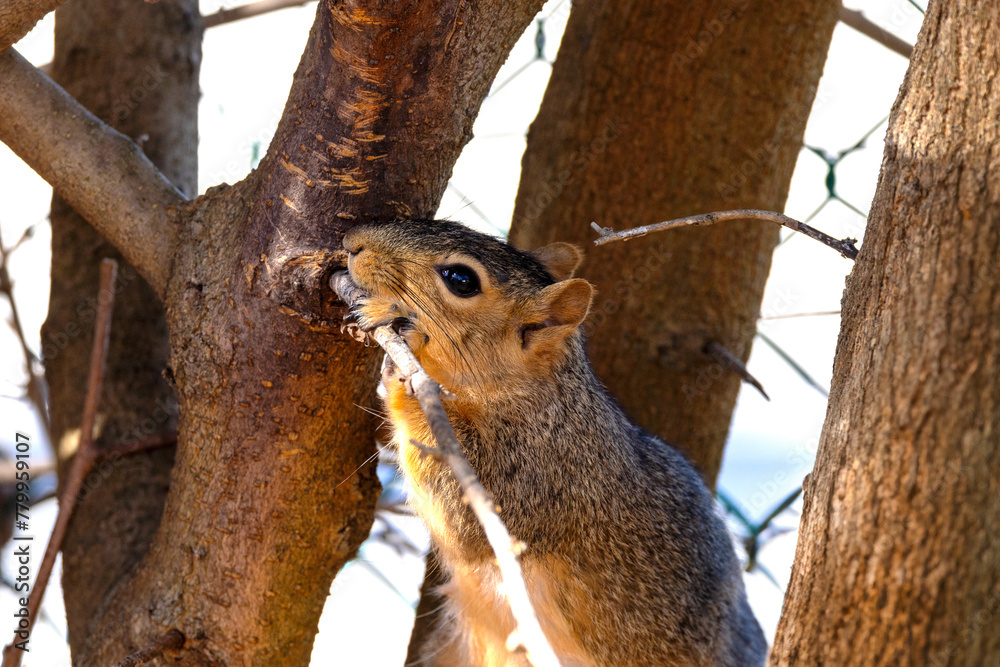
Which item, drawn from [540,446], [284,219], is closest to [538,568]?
[540,446]

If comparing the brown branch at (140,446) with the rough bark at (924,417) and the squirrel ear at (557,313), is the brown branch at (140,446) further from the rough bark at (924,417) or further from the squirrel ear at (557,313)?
the rough bark at (924,417)

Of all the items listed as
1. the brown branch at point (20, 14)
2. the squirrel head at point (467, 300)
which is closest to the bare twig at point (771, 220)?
the squirrel head at point (467, 300)

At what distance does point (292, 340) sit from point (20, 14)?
1.86 feet

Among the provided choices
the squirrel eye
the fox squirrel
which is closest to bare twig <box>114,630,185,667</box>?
the fox squirrel

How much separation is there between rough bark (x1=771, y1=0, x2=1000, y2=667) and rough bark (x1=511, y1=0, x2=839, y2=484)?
2.87 ft

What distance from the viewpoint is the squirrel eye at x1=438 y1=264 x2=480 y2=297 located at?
123 cm

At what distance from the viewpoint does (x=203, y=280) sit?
121 cm

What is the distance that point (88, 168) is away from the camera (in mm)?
1311

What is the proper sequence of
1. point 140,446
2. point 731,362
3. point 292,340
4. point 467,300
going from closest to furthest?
1. point 292,340
2. point 467,300
3. point 140,446
4. point 731,362

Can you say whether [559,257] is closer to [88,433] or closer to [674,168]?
[674,168]

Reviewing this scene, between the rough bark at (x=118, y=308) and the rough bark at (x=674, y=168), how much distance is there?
73cm

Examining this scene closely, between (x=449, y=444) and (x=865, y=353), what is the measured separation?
41 centimetres

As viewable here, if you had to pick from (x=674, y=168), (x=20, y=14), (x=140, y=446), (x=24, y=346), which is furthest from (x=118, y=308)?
(x=674, y=168)

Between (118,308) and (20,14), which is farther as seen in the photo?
(118,308)
